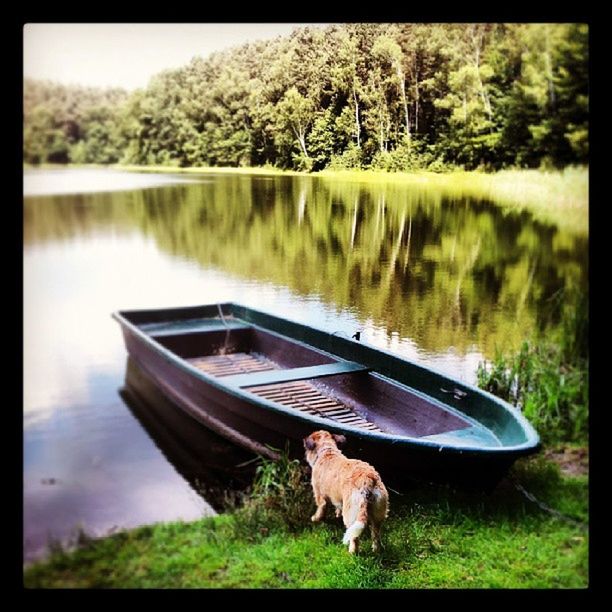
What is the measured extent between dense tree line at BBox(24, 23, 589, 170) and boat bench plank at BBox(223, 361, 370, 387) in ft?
3.21

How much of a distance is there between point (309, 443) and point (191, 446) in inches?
36.0

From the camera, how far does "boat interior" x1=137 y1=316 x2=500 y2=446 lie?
3727mm

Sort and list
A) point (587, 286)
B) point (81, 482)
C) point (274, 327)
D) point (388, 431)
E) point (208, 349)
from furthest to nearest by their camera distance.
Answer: point (208, 349), point (274, 327), point (388, 431), point (587, 286), point (81, 482)

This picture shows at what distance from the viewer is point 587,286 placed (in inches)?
140

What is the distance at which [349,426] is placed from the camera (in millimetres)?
3455

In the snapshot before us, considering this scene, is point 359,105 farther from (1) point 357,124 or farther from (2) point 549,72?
(2) point 549,72

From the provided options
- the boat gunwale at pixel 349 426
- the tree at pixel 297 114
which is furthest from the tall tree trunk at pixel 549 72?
the boat gunwale at pixel 349 426

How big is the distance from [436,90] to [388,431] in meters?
1.64

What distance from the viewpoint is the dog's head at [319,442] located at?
3.41 metres

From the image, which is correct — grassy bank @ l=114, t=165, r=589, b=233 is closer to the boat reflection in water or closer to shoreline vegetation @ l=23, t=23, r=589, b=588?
shoreline vegetation @ l=23, t=23, r=589, b=588

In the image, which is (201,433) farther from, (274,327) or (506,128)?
(506,128)

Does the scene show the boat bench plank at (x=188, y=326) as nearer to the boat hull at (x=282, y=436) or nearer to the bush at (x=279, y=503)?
the boat hull at (x=282, y=436)
